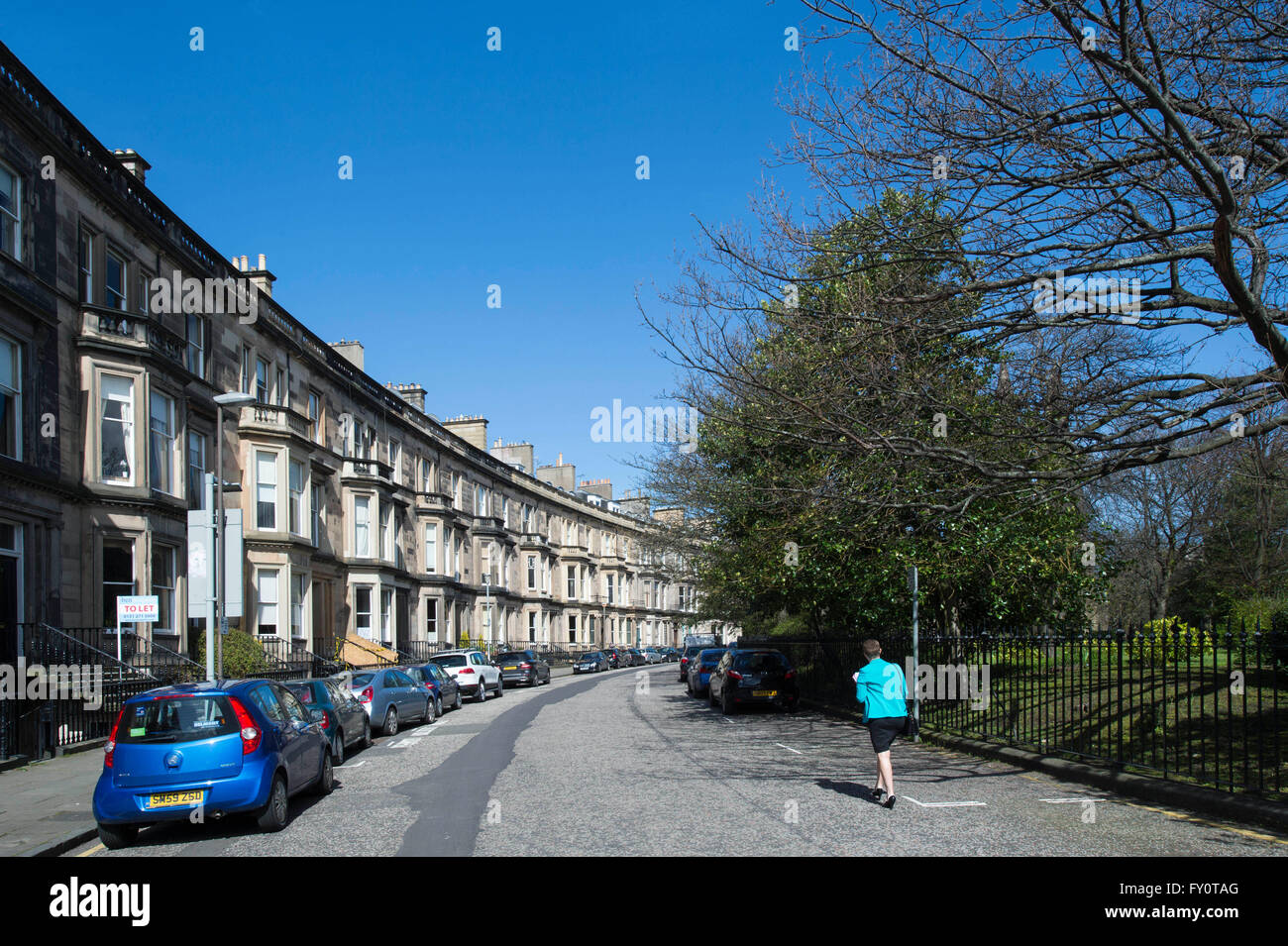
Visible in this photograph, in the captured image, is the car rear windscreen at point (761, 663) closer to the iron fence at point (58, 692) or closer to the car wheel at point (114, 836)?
the iron fence at point (58, 692)

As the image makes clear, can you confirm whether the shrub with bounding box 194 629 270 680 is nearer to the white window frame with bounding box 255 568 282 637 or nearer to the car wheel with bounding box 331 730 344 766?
the white window frame with bounding box 255 568 282 637

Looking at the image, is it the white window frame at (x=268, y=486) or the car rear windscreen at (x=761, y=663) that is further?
the white window frame at (x=268, y=486)

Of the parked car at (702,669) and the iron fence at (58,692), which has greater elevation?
the iron fence at (58,692)

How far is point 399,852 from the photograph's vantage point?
29.5ft

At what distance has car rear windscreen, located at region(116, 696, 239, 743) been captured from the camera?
10.4 meters

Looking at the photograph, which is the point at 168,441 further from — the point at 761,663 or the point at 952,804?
the point at 952,804

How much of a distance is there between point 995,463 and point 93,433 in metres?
18.3

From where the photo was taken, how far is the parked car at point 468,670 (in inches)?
1277

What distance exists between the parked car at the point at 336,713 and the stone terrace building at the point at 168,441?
5547 millimetres

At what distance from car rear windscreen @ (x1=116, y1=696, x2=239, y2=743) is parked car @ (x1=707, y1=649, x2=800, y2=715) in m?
14.7

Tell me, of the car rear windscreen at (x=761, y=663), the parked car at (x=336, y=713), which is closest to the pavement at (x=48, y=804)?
the parked car at (x=336, y=713)

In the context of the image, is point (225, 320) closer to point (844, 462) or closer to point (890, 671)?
point (844, 462)

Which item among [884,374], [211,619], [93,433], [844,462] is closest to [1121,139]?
[884,374]

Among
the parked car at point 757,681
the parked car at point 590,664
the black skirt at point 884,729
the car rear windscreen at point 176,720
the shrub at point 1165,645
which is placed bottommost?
the parked car at point 590,664
